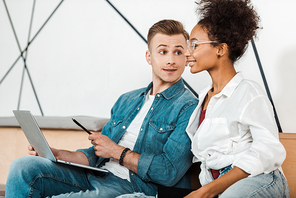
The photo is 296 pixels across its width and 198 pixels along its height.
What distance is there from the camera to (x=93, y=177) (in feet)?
4.95

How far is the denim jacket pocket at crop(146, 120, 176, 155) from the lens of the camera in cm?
150

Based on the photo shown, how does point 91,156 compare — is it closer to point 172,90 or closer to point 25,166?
point 25,166

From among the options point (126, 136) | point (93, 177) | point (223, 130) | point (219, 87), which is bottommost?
point (93, 177)

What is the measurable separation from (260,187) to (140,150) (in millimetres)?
699

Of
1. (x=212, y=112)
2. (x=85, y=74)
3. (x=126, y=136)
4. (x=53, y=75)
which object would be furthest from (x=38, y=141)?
(x=53, y=75)

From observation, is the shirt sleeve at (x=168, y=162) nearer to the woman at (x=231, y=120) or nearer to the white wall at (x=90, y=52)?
→ the woman at (x=231, y=120)

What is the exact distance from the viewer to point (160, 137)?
4.93ft

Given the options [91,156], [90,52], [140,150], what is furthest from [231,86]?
[90,52]

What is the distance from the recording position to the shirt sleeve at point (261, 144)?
0.99m

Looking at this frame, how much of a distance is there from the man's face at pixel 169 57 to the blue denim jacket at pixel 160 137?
6cm

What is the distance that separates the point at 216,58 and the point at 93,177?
0.81 meters

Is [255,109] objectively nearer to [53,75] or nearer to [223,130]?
[223,130]

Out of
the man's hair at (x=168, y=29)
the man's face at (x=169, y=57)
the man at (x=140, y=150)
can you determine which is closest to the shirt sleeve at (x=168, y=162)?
the man at (x=140, y=150)

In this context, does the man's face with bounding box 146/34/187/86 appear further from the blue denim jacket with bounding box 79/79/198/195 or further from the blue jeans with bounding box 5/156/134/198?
the blue jeans with bounding box 5/156/134/198
